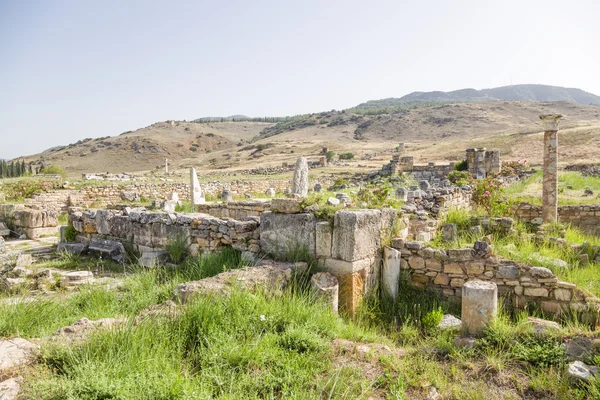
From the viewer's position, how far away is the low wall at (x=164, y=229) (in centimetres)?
628

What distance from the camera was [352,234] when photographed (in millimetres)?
5293

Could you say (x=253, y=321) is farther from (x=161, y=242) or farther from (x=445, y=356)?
(x=161, y=242)

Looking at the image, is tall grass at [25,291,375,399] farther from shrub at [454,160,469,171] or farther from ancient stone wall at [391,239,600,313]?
shrub at [454,160,469,171]

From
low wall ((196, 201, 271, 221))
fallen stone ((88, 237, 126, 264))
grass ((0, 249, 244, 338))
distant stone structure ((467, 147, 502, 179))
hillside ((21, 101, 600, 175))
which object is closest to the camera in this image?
grass ((0, 249, 244, 338))

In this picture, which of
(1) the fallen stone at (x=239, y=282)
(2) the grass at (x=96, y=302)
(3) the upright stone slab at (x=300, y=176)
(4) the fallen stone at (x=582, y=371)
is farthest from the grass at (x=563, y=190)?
(2) the grass at (x=96, y=302)

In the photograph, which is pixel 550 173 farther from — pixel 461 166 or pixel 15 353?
pixel 461 166

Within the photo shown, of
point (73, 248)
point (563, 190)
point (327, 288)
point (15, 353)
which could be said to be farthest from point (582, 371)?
point (563, 190)

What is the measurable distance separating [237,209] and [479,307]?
884 cm

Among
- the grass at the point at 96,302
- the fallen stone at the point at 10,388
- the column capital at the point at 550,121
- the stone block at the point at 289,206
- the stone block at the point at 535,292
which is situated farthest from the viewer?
the column capital at the point at 550,121

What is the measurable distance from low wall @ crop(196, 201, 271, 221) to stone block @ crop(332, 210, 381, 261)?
591cm

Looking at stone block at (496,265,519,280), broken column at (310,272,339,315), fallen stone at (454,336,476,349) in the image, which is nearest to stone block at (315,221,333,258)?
broken column at (310,272,339,315)

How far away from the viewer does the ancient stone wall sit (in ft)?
16.9

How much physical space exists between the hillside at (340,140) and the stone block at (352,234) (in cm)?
3929

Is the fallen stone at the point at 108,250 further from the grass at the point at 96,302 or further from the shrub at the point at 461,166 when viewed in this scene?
the shrub at the point at 461,166
